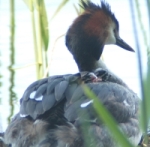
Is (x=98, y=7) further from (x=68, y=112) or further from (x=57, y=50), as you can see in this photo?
(x=57, y=50)

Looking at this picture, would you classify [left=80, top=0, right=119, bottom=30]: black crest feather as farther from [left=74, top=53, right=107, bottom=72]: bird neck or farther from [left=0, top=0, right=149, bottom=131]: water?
[left=0, top=0, right=149, bottom=131]: water

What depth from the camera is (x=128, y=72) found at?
4.50 m

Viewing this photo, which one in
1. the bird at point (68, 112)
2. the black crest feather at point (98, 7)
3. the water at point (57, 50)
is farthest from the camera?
the water at point (57, 50)

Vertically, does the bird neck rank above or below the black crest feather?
below

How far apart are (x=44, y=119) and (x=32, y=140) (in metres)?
0.11

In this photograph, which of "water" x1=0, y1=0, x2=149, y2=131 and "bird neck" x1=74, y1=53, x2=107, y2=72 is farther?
"water" x1=0, y1=0, x2=149, y2=131

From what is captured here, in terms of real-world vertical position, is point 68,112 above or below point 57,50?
above

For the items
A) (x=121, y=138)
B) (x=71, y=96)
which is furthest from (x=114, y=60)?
(x=121, y=138)

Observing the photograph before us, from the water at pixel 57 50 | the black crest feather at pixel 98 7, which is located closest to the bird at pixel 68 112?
the black crest feather at pixel 98 7

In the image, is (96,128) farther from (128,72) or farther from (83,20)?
(128,72)

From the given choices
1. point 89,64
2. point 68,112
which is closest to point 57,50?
point 89,64

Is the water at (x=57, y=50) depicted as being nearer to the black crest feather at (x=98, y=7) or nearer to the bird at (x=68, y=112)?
the black crest feather at (x=98, y=7)

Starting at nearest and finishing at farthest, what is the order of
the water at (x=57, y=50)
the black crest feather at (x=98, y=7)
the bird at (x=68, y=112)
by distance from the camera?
the bird at (x=68, y=112) < the black crest feather at (x=98, y=7) < the water at (x=57, y=50)

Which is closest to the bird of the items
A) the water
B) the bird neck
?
the bird neck
